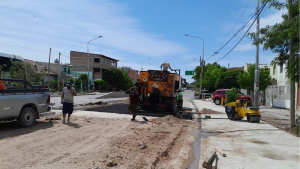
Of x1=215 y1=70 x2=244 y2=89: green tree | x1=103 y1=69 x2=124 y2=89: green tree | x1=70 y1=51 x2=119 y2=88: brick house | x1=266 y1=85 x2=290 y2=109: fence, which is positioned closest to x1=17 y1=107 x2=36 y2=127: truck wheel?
x1=266 y1=85 x2=290 y2=109: fence

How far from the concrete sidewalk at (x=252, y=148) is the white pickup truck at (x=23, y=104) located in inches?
223

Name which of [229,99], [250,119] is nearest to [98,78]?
[229,99]

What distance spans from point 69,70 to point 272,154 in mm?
60232

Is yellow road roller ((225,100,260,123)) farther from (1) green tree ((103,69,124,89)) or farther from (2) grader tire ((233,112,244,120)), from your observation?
(1) green tree ((103,69,124,89))

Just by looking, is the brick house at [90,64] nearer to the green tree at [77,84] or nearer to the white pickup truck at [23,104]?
the green tree at [77,84]

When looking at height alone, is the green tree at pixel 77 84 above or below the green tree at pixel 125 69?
below

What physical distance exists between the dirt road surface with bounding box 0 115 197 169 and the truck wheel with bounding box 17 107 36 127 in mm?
215

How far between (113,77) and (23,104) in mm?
52899

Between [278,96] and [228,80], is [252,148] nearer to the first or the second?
[278,96]

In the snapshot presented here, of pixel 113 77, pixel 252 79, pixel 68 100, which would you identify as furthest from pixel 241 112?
pixel 113 77

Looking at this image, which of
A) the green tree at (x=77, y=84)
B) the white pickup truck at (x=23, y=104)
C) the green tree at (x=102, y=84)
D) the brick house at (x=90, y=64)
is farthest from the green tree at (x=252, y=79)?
the brick house at (x=90, y=64)

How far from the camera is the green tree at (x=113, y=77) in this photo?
2376 inches

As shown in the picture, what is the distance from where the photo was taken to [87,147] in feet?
18.7

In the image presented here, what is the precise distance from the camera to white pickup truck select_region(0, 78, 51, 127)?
7.16 m
